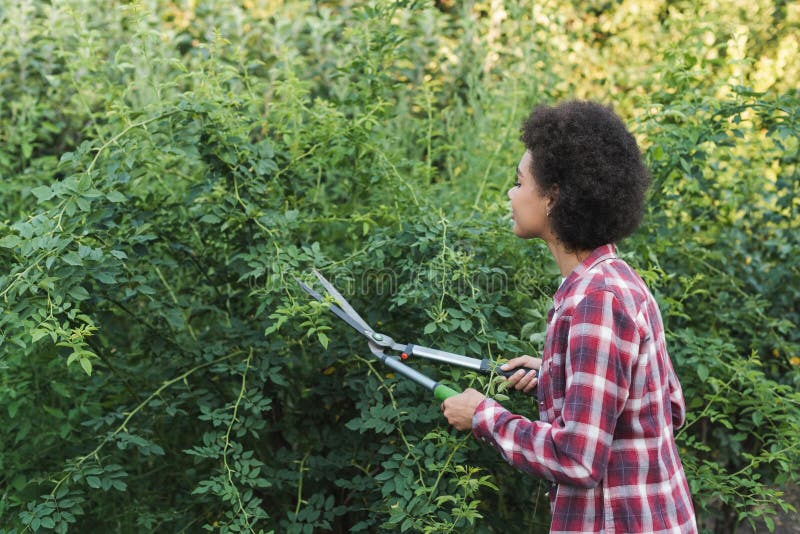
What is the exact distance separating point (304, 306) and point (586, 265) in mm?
839

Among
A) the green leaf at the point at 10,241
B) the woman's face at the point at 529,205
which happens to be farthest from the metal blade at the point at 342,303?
the green leaf at the point at 10,241

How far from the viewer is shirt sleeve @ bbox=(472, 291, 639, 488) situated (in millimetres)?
1660

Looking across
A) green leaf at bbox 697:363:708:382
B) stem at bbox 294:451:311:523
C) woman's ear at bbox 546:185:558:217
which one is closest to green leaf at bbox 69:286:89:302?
stem at bbox 294:451:311:523

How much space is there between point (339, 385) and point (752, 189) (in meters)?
2.05

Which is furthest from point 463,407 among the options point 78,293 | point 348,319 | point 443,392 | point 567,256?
point 78,293

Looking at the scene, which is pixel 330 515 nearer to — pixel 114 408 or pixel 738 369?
pixel 114 408

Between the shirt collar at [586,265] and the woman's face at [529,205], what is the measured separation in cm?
11

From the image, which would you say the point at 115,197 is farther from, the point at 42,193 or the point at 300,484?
the point at 300,484

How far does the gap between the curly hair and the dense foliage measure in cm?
52

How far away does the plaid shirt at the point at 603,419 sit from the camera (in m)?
1.67

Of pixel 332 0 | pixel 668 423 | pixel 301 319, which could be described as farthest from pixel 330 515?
pixel 332 0

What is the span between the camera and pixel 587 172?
1822 mm

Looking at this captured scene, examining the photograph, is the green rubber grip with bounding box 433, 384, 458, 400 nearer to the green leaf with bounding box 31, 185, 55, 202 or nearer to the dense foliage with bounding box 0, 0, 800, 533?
the dense foliage with bounding box 0, 0, 800, 533

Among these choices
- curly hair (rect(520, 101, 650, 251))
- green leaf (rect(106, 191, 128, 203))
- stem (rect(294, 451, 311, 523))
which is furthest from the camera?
stem (rect(294, 451, 311, 523))
